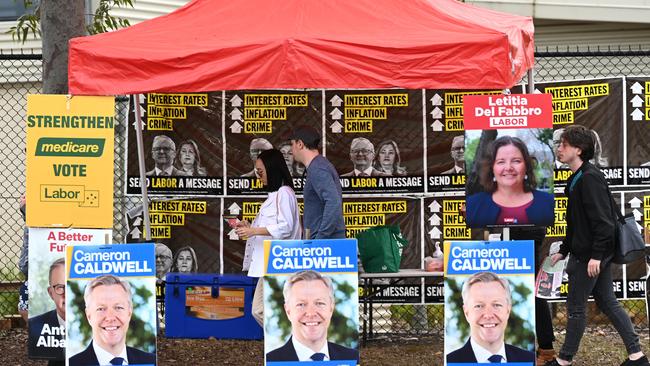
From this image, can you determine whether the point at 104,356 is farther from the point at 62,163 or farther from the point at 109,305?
the point at 62,163

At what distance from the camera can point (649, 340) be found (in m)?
9.62

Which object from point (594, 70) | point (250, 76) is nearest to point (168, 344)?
point (250, 76)

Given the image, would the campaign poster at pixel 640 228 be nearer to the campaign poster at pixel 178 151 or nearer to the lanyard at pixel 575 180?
the lanyard at pixel 575 180

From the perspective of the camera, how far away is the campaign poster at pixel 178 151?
32.6 feet

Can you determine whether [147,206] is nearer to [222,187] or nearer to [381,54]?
[222,187]

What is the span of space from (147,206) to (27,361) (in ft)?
5.52

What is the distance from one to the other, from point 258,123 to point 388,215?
1.48 m

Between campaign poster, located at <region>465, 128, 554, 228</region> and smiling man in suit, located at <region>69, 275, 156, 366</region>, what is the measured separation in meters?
2.46

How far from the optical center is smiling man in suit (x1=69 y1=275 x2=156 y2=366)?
7188mm

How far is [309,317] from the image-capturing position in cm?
716

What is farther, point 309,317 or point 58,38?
point 58,38

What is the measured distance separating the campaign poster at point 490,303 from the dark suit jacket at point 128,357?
2.01m

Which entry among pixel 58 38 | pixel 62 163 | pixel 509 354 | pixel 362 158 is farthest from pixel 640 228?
pixel 58 38

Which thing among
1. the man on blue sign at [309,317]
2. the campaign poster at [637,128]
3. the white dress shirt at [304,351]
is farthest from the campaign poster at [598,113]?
the white dress shirt at [304,351]
